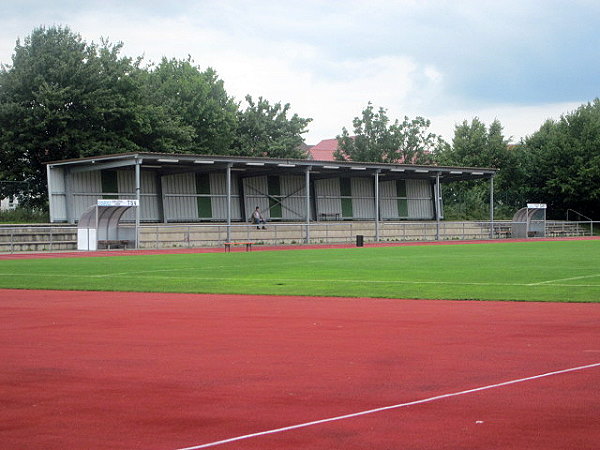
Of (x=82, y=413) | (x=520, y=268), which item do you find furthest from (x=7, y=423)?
(x=520, y=268)

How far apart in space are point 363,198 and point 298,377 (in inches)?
2116

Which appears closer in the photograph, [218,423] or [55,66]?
[218,423]

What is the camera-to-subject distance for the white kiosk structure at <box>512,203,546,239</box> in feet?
190

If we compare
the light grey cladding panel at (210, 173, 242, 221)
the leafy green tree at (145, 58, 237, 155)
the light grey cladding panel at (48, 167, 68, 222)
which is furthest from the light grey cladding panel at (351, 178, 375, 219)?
the light grey cladding panel at (48, 167, 68, 222)

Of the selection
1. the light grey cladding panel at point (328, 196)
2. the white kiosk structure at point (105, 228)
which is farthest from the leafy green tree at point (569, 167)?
the white kiosk structure at point (105, 228)

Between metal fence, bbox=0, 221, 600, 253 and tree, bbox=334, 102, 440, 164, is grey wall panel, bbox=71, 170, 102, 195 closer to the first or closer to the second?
metal fence, bbox=0, 221, 600, 253

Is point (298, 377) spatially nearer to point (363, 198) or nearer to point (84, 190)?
point (84, 190)

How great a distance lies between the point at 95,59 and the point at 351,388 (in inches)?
2022

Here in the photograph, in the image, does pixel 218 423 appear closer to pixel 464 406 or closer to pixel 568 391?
pixel 464 406

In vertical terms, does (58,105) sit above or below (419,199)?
above

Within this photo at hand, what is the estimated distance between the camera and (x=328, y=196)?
58781mm

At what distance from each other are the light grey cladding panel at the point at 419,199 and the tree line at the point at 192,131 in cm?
346

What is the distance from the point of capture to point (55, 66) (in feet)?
175

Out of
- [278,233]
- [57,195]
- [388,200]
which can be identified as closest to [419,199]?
[388,200]
